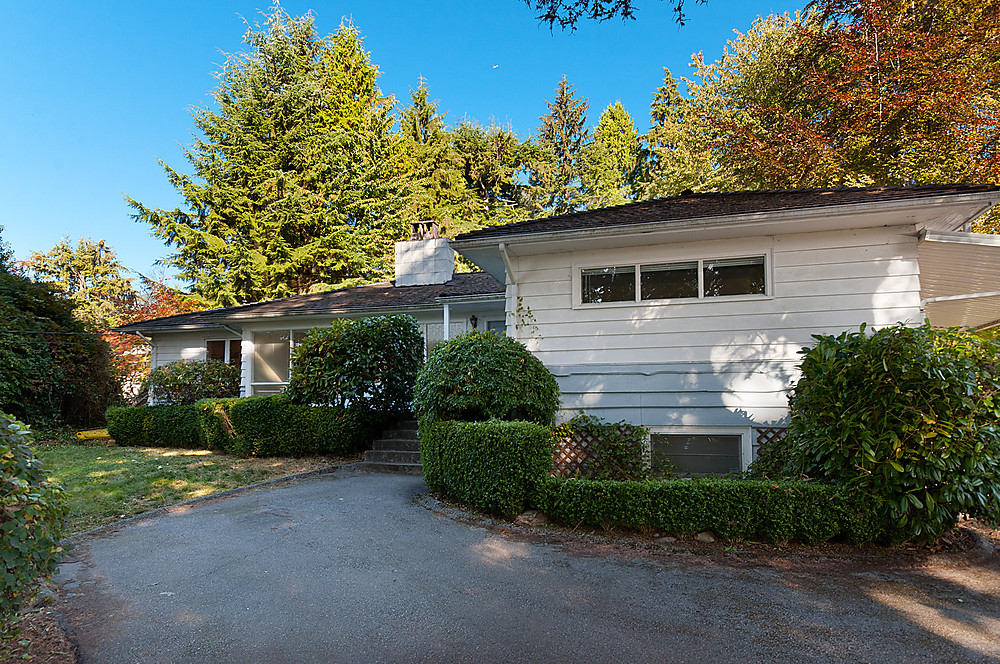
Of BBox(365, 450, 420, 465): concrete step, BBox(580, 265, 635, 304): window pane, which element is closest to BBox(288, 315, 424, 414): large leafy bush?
BBox(365, 450, 420, 465): concrete step

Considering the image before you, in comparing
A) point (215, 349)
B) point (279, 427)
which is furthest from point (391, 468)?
point (215, 349)

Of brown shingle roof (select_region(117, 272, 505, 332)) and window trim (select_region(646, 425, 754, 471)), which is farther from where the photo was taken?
brown shingle roof (select_region(117, 272, 505, 332))

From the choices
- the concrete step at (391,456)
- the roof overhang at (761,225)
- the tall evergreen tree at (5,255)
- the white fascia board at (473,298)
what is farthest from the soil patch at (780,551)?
the tall evergreen tree at (5,255)

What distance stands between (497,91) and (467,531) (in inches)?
853

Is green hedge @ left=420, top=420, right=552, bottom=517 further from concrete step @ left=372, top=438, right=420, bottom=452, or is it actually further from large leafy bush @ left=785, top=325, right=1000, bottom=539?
concrete step @ left=372, top=438, right=420, bottom=452

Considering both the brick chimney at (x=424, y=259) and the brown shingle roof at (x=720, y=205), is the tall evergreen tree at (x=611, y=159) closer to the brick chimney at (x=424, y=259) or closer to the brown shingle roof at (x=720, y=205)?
the brick chimney at (x=424, y=259)

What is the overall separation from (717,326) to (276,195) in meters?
21.0

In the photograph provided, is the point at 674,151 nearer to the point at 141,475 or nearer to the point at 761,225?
the point at 761,225

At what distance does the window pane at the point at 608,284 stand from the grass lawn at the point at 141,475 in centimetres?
543

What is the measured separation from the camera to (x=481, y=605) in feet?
11.7

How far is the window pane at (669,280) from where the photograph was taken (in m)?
7.33

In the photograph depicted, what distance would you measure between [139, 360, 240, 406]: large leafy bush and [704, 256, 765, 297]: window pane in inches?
450

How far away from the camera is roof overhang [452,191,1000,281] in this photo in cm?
607

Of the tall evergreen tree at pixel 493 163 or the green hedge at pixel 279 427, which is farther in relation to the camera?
the tall evergreen tree at pixel 493 163
